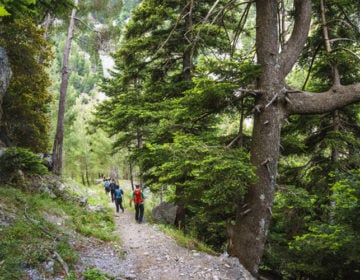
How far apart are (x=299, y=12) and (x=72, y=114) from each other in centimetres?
2536

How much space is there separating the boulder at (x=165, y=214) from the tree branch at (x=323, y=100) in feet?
33.1

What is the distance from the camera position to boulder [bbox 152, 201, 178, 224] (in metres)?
13.5

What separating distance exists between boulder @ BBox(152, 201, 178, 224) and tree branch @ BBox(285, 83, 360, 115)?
1010cm

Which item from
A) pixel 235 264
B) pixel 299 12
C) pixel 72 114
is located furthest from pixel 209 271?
pixel 72 114

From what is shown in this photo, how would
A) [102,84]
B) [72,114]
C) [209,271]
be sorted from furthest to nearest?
[72,114]
[102,84]
[209,271]

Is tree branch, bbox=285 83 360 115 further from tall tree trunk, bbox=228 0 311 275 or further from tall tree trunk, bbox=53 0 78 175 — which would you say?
tall tree trunk, bbox=53 0 78 175

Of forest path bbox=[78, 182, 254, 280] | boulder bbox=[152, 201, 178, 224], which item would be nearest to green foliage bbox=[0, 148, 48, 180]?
forest path bbox=[78, 182, 254, 280]

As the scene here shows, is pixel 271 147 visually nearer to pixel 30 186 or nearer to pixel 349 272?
pixel 349 272

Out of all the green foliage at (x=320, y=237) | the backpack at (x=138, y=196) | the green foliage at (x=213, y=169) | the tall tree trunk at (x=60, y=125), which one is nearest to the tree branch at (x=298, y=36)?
the green foliage at (x=213, y=169)

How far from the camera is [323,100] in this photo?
447cm

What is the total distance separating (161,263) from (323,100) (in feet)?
15.4

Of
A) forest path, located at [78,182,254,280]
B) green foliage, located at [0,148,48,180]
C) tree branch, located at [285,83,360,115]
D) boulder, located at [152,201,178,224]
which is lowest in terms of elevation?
boulder, located at [152,201,178,224]

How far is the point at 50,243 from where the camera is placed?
18.0 ft

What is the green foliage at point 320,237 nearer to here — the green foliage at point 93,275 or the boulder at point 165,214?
the green foliage at point 93,275
